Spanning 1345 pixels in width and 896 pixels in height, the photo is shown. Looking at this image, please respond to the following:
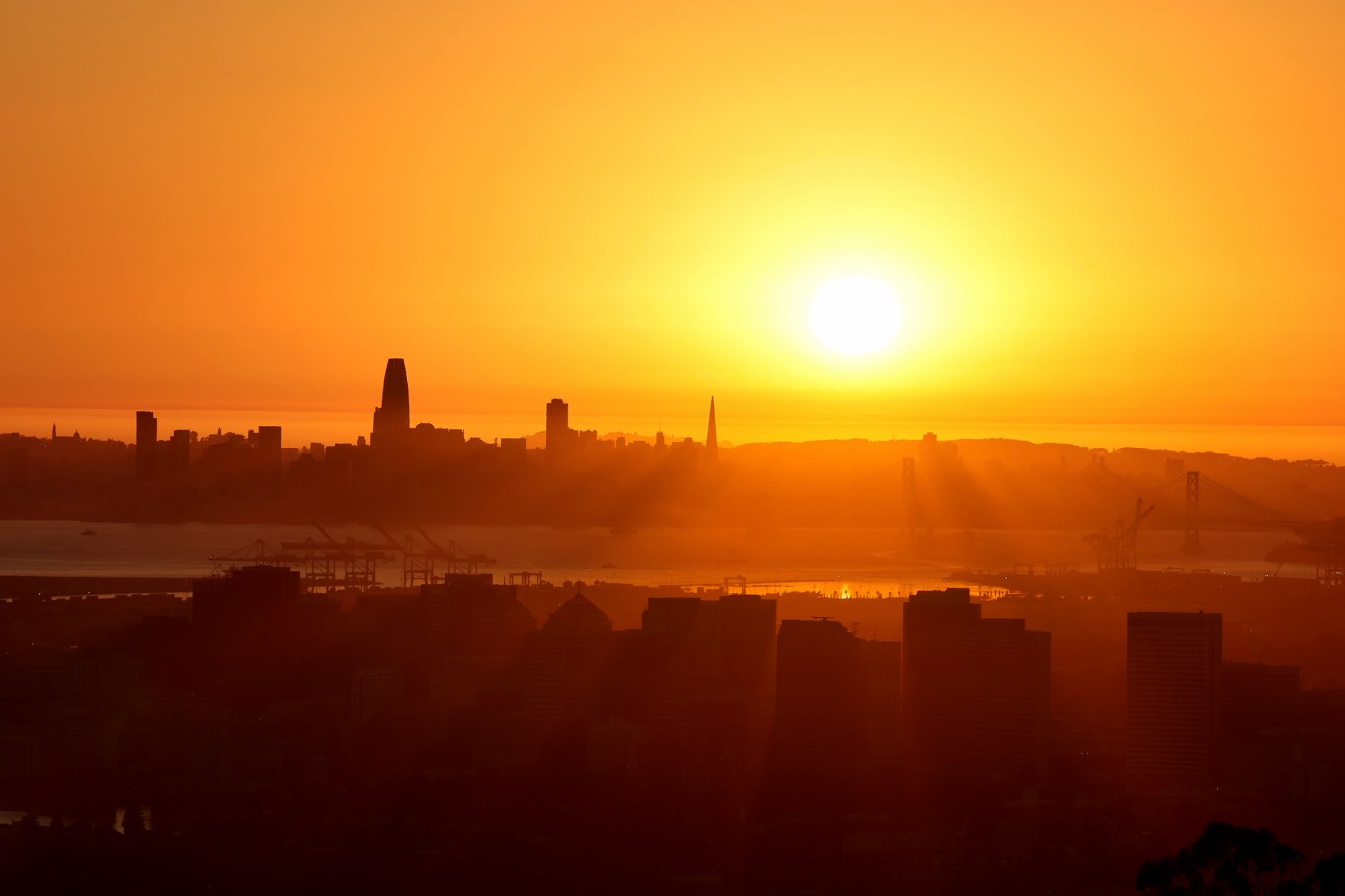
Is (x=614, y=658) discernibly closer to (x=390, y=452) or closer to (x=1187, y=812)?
(x=1187, y=812)

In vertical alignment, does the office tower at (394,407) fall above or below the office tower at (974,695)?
above

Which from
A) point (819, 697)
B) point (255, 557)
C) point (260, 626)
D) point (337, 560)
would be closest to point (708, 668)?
point (819, 697)

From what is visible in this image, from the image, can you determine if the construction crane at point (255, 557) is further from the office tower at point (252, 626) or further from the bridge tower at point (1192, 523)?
the bridge tower at point (1192, 523)

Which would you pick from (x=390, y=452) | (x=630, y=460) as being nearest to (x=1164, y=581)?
(x=630, y=460)

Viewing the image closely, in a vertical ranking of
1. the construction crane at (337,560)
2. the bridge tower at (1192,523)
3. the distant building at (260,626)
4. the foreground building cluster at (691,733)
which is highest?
the bridge tower at (1192,523)

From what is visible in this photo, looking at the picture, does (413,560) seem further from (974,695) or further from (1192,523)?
(1192,523)

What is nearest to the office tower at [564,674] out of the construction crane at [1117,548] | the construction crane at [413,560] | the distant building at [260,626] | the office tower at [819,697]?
the office tower at [819,697]

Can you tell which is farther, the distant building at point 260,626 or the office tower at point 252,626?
the distant building at point 260,626

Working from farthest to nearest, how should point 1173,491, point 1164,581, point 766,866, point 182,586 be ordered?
point 1173,491 → point 1164,581 → point 182,586 → point 766,866
